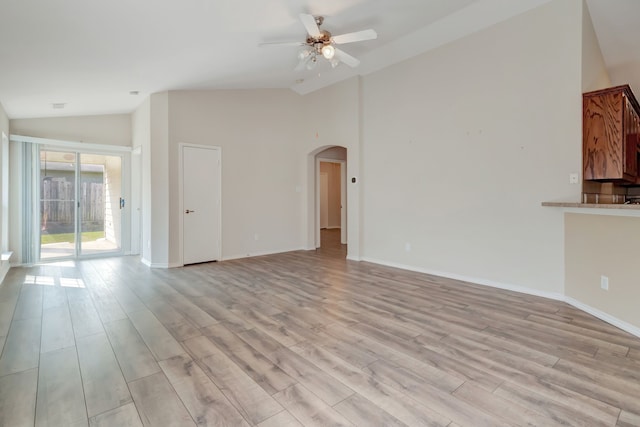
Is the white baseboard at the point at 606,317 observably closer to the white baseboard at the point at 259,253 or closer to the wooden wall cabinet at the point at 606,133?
the wooden wall cabinet at the point at 606,133

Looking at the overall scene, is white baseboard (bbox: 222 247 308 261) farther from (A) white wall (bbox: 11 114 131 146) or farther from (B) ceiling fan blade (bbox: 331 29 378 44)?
(B) ceiling fan blade (bbox: 331 29 378 44)

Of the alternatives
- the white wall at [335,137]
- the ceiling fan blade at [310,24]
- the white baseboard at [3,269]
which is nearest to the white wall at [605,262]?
the white wall at [335,137]

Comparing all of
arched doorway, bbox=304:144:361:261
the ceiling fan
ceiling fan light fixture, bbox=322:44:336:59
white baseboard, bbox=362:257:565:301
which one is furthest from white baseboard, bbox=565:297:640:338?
ceiling fan light fixture, bbox=322:44:336:59

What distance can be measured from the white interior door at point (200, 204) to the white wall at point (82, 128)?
2.02 m

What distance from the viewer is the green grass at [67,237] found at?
560 centimetres

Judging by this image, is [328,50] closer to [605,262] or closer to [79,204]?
[605,262]

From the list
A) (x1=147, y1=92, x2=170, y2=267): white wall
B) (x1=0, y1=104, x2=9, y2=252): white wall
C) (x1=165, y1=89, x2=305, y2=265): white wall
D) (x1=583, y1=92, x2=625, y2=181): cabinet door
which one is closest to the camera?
(x1=583, y1=92, x2=625, y2=181): cabinet door

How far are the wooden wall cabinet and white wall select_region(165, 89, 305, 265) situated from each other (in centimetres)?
489

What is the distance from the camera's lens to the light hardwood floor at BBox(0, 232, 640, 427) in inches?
66.1

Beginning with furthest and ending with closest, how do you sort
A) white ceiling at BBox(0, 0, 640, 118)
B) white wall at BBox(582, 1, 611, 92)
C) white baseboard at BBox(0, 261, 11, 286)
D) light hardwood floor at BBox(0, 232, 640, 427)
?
white baseboard at BBox(0, 261, 11, 286)
white wall at BBox(582, 1, 611, 92)
white ceiling at BBox(0, 0, 640, 118)
light hardwood floor at BBox(0, 232, 640, 427)

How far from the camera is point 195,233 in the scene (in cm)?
548

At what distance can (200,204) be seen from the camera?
5523 mm

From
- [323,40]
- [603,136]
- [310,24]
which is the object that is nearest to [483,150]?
[603,136]

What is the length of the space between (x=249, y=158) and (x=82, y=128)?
125 inches
